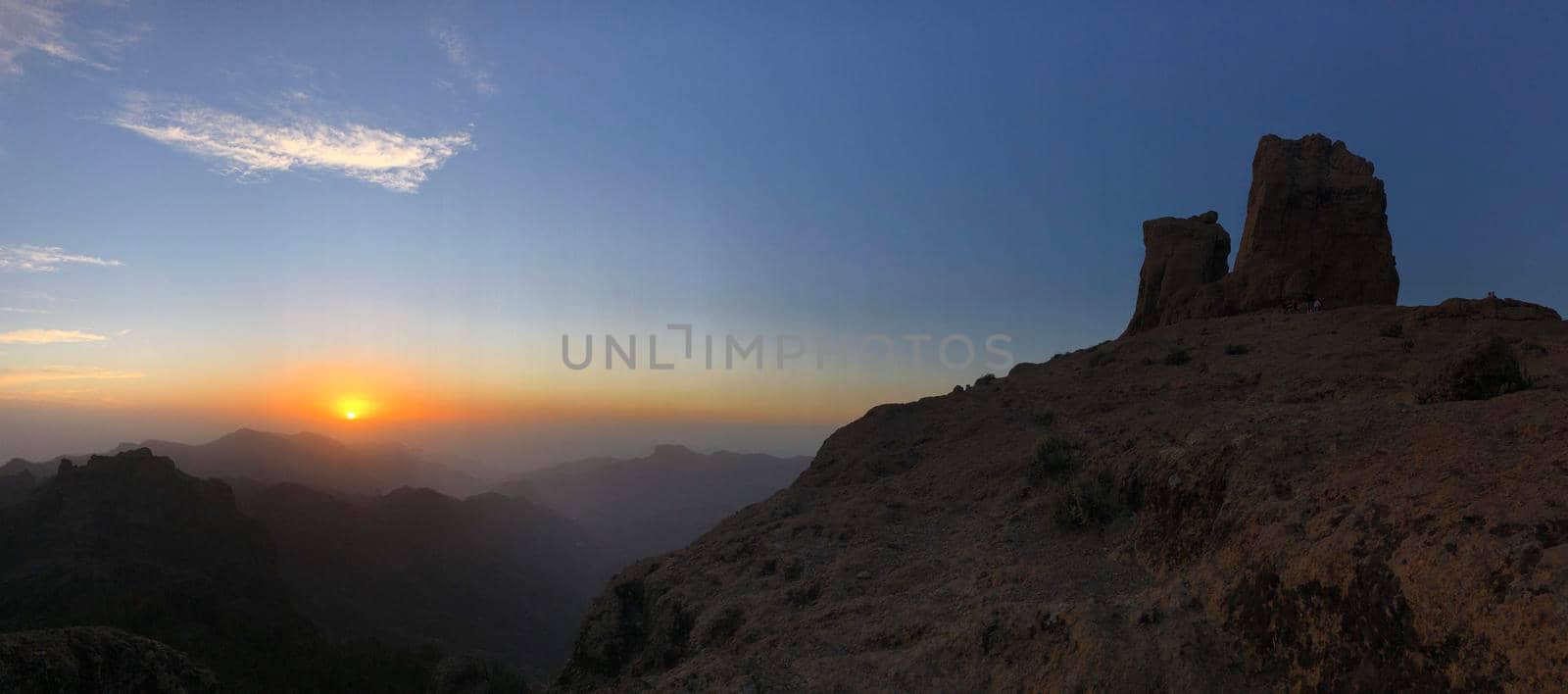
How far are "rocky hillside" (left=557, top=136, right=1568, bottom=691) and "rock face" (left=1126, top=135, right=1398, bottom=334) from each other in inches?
289

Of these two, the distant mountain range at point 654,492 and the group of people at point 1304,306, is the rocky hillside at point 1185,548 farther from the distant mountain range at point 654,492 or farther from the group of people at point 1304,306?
the distant mountain range at point 654,492

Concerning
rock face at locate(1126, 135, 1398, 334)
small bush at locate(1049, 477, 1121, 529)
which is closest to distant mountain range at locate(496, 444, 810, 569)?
rock face at locate(1126, 135, 1398, 334)

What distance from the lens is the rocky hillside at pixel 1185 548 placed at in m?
4.75

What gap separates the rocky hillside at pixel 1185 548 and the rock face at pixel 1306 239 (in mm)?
7344

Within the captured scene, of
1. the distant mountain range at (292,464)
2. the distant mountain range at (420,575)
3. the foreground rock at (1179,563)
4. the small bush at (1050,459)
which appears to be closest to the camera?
the foreground rock at (1179,563)

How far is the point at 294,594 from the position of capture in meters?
47.6

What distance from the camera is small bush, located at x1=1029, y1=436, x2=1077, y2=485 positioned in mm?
11211

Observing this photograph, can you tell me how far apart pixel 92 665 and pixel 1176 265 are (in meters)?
31.7

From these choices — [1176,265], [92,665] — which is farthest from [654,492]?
[92,665]

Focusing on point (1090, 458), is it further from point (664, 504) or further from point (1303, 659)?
point (664, 504)

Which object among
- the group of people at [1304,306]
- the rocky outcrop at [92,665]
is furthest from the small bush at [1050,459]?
the group of people at [1304,306]

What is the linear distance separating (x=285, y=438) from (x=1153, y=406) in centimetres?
15755

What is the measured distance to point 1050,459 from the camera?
11273 mm

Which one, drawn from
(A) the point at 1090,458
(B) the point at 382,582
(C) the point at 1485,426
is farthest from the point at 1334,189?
(B) the point at 382,582
